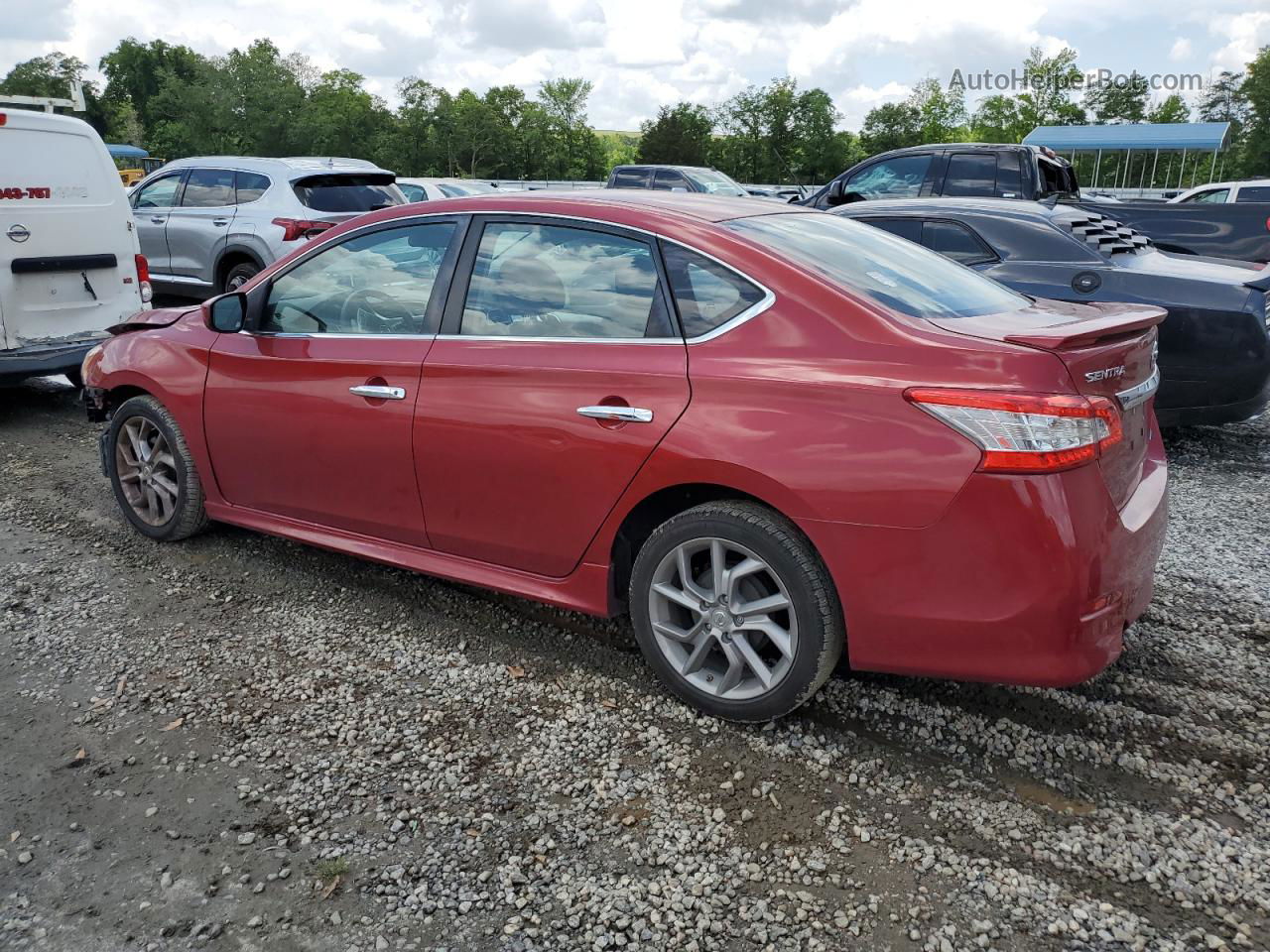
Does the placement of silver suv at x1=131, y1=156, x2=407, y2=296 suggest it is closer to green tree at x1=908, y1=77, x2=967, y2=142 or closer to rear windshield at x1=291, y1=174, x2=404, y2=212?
rear windshield at x1=291, y1=174, x2=404, y2=212

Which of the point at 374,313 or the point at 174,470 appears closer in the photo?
the point at 374,313

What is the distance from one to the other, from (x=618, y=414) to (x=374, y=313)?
1.28m

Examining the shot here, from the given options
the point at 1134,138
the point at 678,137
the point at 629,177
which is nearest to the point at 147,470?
the point at 629,177

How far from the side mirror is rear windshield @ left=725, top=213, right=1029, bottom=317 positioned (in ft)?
7.08

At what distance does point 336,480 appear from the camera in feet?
12.8

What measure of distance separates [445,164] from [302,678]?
60.0 m

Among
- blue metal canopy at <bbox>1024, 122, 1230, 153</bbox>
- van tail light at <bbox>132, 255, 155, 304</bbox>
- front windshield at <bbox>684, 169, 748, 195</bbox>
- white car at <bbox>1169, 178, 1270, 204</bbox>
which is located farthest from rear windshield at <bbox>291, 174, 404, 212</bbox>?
blue metal canopy at <bbox>1024, 122, 1230, 153</bbox>

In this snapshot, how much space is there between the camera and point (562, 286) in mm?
3391

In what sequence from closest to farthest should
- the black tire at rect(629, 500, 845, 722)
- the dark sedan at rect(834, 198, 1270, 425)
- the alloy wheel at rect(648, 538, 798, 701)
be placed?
the black tire at rect(629, 500, 845, 722), the alloy wheel at rect(648, 538, 798, 701), the dark sedan at rect(834, 198, 1270, 425)

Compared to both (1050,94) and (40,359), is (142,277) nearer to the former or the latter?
(40,359)

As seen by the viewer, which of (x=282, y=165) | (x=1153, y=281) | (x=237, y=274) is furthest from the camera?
(x=237, y=274)

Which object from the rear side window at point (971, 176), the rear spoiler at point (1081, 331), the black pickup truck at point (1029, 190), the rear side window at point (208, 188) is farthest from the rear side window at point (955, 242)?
the rear side window at point (208, 188)

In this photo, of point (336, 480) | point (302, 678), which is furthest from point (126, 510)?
point (302, 678)

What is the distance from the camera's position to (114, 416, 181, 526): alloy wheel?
4.65 m
